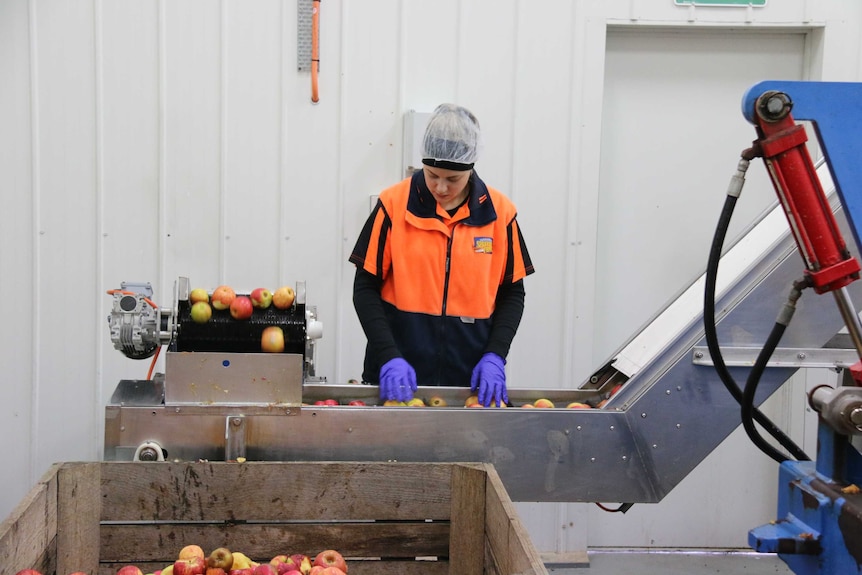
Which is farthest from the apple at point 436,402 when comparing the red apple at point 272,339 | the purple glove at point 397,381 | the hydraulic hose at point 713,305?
the hydraulic hose at point 713,305

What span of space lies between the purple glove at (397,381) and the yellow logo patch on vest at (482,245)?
425mm

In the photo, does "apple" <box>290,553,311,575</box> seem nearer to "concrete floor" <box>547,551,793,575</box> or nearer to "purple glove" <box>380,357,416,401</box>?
"purple glove" <box>380,357,416,401</box>

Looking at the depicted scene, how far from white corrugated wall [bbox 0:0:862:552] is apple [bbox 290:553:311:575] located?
1.94 metres

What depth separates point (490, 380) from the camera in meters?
2.40

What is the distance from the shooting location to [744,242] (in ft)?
7.45

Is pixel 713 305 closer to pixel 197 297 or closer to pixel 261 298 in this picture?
pixel 261 298

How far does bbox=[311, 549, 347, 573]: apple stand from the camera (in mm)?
1596

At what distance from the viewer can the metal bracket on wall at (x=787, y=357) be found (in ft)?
6.79

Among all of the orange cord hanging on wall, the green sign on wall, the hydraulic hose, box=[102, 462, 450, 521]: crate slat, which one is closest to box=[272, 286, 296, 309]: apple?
box=[102, 462, 450, 521]: crate slat

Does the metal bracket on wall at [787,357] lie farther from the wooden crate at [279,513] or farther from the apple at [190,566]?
the apple at [190,566]

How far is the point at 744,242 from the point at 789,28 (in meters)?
1.78

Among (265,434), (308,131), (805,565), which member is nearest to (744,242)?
(805,565)

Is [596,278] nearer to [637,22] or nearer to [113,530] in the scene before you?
[637,22]

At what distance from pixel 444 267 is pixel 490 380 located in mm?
393
